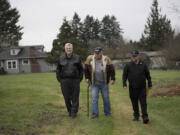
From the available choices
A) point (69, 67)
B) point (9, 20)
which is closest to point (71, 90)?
point (69, 67)

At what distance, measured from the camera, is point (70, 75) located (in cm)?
746

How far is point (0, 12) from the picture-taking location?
184 feet

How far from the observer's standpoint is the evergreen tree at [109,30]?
76062 millimetres

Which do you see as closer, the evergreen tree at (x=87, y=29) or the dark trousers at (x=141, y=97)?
the dark trousers at (x=141, y=97)

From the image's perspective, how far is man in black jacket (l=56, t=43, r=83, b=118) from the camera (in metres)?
7.48

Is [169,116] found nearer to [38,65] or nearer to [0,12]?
[38,65]

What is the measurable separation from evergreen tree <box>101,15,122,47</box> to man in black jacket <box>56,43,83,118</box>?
68.0 meters

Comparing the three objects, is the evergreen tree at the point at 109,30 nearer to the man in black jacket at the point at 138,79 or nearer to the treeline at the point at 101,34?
the treeline at the point at 101,34

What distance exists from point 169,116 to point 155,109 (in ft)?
4.02

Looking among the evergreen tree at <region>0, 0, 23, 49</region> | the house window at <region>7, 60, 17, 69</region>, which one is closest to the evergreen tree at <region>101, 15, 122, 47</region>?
the evergreen tree at <region>0, 0, 23, 49</region>

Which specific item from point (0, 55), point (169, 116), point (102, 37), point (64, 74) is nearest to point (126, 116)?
point (169, 116)

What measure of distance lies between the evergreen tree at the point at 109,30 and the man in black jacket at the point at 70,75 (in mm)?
68021

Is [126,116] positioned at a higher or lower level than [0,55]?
lower

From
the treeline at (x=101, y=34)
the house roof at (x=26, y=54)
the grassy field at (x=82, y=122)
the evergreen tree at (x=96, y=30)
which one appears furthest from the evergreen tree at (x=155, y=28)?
the grassy field at (x=82, y=122)
